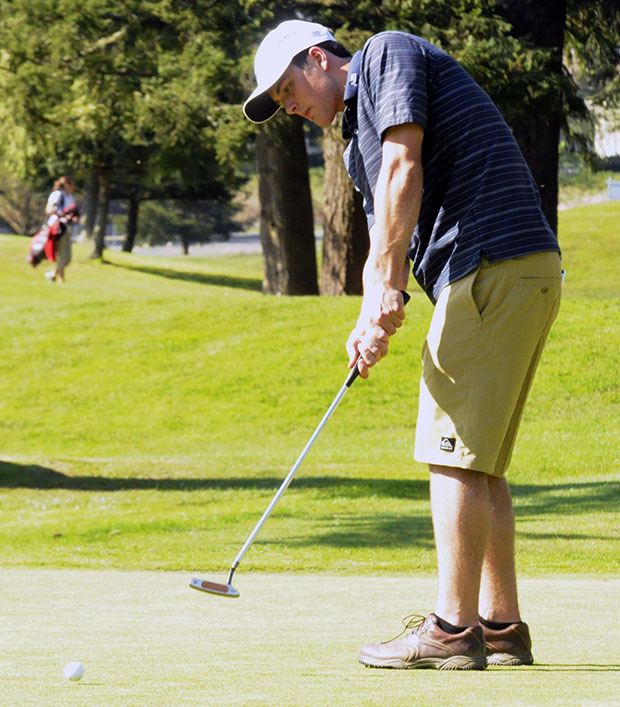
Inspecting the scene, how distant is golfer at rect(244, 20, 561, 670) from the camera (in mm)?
4281

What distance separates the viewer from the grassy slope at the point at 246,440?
11461mm

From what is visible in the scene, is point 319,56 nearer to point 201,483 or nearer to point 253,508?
point 253,508

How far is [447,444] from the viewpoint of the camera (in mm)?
4301

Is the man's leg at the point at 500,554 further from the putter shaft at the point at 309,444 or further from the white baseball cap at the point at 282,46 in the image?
the white baseball cap at the point at 282,46

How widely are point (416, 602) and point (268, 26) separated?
54.8 ft

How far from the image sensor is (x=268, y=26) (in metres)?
21.6

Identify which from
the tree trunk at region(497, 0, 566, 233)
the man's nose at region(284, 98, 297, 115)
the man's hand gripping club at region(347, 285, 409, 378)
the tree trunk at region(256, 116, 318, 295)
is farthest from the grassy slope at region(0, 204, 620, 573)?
the man's nose at region(284, 98, 297, 115)

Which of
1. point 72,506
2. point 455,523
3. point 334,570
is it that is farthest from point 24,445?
point 455,523

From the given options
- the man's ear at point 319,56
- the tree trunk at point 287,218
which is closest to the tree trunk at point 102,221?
the tree trunk at point 287,218

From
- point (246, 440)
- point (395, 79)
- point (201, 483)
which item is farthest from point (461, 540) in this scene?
point (246, 440)

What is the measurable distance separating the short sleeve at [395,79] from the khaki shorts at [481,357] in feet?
1.62

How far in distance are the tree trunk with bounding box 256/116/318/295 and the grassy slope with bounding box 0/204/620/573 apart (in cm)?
228

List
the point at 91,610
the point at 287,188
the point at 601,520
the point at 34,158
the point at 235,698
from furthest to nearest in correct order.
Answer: the point at 34,158 → the point at 287,188 → the point at 601,520 → the point at 91,610 → the point at 235,698

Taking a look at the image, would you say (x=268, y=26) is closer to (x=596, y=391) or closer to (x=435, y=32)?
(x=435, y=32)
